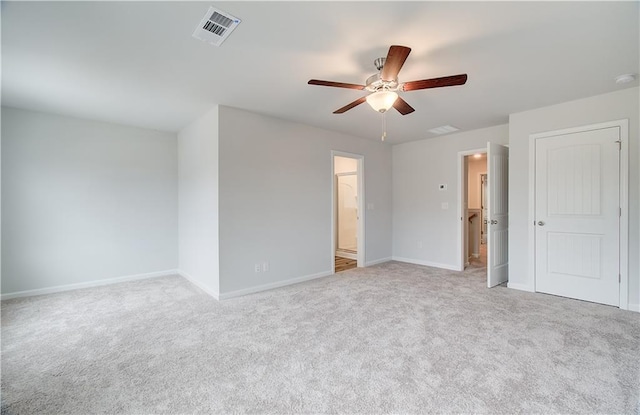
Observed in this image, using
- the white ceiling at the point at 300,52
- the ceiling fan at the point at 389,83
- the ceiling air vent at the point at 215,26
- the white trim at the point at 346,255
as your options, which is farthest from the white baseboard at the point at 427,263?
the ceiling air vent at the point at 215,26

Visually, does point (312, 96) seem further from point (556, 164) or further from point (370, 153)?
point (556, 164)

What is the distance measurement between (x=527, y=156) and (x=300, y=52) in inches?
134

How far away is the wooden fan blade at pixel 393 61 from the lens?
182cm

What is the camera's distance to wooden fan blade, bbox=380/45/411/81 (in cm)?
182

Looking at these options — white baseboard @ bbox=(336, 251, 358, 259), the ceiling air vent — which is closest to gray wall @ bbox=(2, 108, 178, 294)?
the ceiling air vent

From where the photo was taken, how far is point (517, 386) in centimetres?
188

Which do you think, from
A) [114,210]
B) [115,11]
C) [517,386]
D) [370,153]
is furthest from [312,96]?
[114,210]

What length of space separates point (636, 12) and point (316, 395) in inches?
128

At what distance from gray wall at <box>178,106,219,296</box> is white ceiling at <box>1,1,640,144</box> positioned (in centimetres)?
52

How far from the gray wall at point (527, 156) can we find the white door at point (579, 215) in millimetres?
118

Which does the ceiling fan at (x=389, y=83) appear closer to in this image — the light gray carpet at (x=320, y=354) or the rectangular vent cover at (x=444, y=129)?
the light gray carpet at (x=320, y=354)

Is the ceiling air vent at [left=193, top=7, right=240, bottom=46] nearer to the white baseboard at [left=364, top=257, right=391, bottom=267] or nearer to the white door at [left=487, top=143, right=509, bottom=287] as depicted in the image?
the white door at [left=487, top=143, right=509, bottom=287]

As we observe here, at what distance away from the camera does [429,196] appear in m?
5.52

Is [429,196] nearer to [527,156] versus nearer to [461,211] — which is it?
[461,211]
